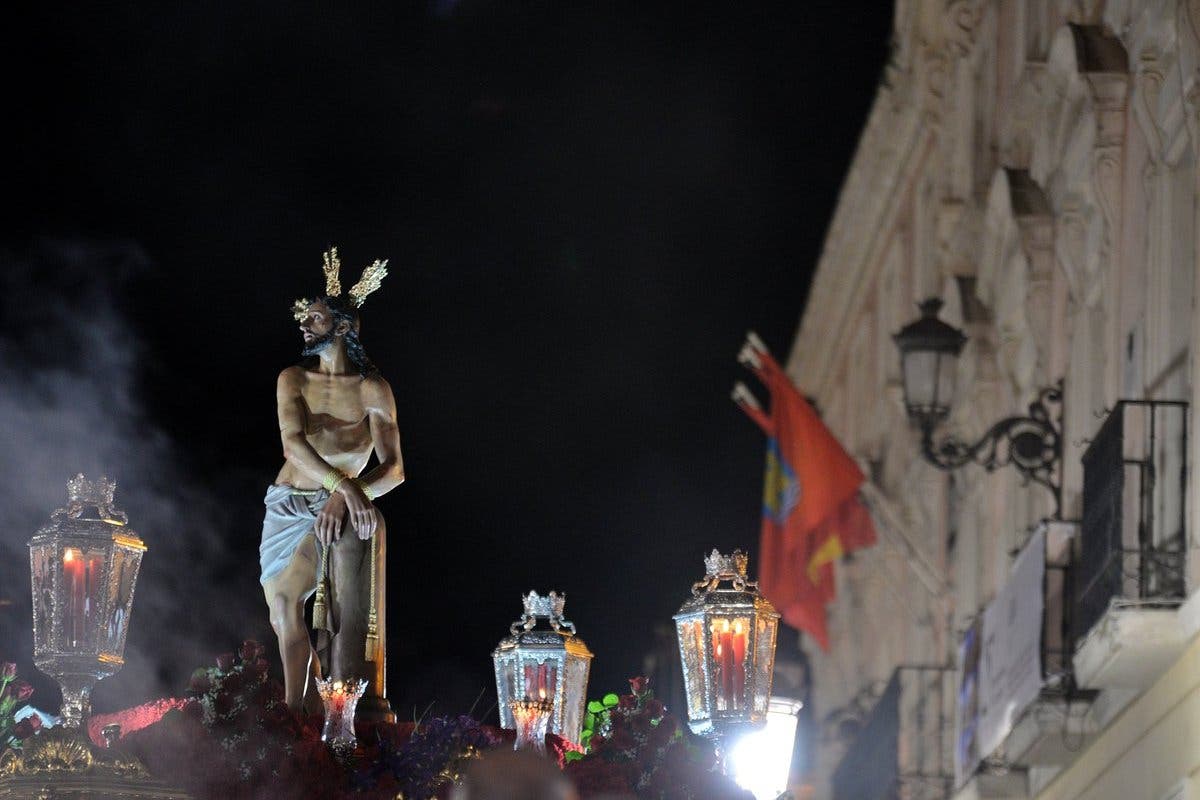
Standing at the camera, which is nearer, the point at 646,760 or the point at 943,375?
the point at 646,760

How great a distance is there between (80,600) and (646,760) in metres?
2.15

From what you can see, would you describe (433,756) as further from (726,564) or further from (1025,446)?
(1025,446)

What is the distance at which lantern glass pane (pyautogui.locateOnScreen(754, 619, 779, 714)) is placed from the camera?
11.8 m

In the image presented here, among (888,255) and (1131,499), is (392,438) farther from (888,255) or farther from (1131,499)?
(888,255)

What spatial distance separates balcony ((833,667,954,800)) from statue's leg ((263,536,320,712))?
1691 cm

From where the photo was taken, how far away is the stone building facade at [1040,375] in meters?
17.9

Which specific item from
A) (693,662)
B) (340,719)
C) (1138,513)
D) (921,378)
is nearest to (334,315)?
(340,719)

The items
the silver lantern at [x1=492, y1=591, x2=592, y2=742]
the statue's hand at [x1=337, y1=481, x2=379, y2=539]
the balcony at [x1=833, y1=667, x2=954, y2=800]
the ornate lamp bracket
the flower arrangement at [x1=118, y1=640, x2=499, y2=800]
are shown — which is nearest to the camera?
the flower arrangement at [x1=118, y1=640, x2=499, y2=800]

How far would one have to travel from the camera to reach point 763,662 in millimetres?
11836

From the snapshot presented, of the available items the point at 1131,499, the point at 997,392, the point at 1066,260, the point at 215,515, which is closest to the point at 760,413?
the point at 997,392

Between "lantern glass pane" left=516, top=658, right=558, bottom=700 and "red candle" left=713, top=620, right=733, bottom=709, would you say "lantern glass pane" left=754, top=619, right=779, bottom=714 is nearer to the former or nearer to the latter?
"red candle" left=713, top=620, right=733, bottom=709

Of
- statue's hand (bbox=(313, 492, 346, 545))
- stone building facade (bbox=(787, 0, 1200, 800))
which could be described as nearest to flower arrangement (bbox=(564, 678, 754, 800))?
statue's hand (bbox=(313, 492, 346, 545))

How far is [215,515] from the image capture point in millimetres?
14875

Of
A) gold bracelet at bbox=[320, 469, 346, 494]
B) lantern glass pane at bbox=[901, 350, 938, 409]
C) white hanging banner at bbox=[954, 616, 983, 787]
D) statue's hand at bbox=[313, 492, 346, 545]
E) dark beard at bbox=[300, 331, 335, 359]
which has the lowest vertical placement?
statue's hand at bbox=[313, 492, 346, 545]
